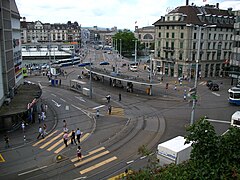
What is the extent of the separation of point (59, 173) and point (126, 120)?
1578cm

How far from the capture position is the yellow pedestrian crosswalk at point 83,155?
23639mm

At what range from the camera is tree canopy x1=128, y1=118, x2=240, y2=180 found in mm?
12750

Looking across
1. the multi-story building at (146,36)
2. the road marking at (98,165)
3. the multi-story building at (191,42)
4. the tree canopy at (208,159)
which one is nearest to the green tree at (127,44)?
the multi-story building at (146,36)

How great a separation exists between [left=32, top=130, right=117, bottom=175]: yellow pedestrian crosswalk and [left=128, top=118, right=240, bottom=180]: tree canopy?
35.0 feet

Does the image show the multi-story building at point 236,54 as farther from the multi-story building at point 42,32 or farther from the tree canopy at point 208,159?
the multi-story building at point 42,32

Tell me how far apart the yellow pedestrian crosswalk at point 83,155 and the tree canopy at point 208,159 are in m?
10.7

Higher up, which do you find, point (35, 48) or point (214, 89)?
point (35, 48)

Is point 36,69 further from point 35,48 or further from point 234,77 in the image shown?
point 234,77

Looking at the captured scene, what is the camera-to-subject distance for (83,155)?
25.5 m

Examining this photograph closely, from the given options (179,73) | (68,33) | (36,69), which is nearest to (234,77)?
(179,73)

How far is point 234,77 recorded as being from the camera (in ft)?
205

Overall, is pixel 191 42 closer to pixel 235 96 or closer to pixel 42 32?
pixel 235 96

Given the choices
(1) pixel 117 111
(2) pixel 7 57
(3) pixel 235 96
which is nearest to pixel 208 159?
(1) pixel 117 111

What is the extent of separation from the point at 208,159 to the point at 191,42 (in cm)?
5946
